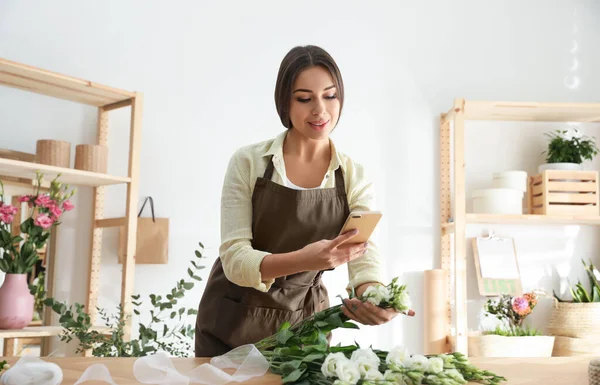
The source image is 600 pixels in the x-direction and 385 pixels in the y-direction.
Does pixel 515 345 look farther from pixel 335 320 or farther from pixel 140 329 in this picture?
pixel 335 320

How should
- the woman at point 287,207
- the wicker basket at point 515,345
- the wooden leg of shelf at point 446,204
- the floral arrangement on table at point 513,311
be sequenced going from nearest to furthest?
Answer: the woman at point 287,207 → the wicker basket at point 515,345 → the floral arrangement on table at point 513,311 → the wooden leg of shelf at point 446,204

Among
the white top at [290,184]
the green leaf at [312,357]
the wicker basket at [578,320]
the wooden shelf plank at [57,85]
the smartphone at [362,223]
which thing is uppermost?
the wooden shelf plank at [57,85]

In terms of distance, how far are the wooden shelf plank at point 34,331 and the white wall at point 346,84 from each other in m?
0.33

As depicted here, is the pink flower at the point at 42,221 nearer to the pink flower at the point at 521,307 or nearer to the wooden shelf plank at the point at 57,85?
the wooden shelf plank at the point at 57,85

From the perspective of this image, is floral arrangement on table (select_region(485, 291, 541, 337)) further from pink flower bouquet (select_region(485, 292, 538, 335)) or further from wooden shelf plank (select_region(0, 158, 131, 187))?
wooden shelf plank (select_region(0, 158, 131, 187))

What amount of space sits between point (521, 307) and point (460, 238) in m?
0.49

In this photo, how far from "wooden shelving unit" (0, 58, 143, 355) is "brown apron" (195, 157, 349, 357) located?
1.30 meters

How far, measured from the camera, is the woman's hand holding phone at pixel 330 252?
1521 mm

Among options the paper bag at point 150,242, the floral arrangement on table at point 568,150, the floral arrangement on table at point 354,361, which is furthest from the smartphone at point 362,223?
the floral arrangement on table at point 568,150

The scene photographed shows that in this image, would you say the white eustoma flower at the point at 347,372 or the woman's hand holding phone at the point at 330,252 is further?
the woman's hand holding phone at the point at 330,252

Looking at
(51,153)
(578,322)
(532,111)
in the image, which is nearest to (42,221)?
(51,153)

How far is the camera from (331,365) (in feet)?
3.58

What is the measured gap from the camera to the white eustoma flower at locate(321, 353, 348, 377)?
1086 mm

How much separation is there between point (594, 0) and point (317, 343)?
132 inches
